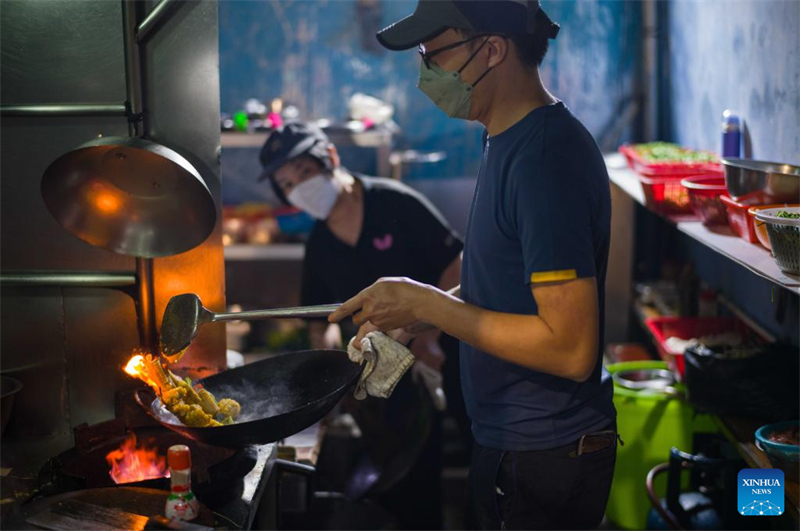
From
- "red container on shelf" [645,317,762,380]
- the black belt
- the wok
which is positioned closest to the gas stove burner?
the wok

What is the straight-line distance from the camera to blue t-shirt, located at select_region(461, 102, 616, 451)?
1.80m

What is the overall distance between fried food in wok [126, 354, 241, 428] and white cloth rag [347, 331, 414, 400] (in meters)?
0.41

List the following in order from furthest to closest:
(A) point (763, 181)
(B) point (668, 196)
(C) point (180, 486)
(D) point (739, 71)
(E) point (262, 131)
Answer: (E) point (262, 131)
(D) point (739, 71)
(B) point (668, 196)
(A) point (763, 181)
(C) point (180, 486)

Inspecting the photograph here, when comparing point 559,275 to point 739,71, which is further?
point 739,71

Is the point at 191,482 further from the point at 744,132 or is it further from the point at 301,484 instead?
the point at 744,132

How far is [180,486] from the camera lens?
6.71ft

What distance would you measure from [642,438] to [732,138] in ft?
4.37

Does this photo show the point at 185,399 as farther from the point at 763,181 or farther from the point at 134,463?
the point at 763,181

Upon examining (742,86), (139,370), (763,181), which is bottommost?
(139,370)

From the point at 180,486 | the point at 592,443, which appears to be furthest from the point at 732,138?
the point at 180,486

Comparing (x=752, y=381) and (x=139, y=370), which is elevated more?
(x=139, y=370)

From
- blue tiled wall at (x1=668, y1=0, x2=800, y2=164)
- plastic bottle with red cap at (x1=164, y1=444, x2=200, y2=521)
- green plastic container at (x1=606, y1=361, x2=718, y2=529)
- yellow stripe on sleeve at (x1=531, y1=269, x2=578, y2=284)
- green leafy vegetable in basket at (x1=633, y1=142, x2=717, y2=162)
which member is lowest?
green plastic container at (x1=606, y1=361, x2=718, y2=529)

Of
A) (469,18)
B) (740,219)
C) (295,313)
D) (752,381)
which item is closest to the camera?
(469,18)

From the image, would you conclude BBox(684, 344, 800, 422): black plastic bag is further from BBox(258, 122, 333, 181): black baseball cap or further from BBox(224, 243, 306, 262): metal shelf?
BBox(224, 243, 306, 262): metal shelf
